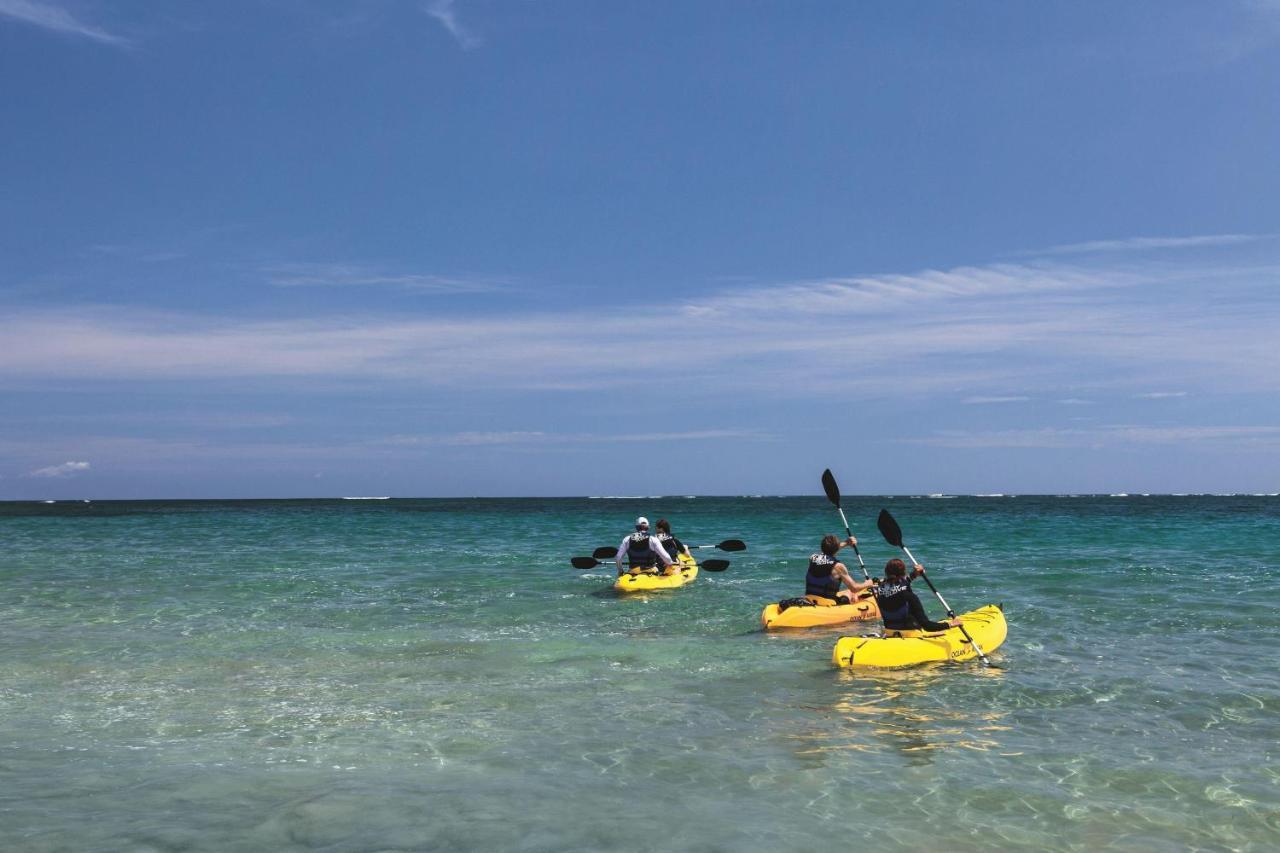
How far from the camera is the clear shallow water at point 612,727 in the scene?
7352 mm

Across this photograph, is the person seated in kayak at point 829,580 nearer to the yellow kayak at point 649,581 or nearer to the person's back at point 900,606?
the person's back at point 900,606

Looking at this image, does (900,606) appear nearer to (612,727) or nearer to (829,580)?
(829,580)

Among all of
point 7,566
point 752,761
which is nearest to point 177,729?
point 752,761

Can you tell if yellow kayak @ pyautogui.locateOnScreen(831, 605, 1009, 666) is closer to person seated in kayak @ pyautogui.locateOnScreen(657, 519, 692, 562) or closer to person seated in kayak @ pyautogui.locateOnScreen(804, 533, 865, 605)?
person seated in kayak @ pyautogui.locateOnScreen(804, 533, 865, 605)

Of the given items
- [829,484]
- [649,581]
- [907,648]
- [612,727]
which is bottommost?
[612,727]

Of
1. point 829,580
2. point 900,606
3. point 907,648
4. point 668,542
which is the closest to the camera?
point 907,648

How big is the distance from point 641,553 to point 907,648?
9.83 metres

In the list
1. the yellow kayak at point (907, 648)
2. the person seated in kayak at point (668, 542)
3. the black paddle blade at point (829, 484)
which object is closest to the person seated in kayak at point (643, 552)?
the person seated in kayak at point (668, 542)

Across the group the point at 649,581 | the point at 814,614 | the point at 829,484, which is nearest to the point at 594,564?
the point at 649,581

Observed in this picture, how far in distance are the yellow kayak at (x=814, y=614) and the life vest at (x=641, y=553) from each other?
19.3 ft

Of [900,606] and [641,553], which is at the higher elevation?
[641,553]

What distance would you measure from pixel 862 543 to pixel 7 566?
31.8m

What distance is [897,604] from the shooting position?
13641 mm

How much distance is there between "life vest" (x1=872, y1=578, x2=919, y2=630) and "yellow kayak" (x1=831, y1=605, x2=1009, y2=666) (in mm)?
127
